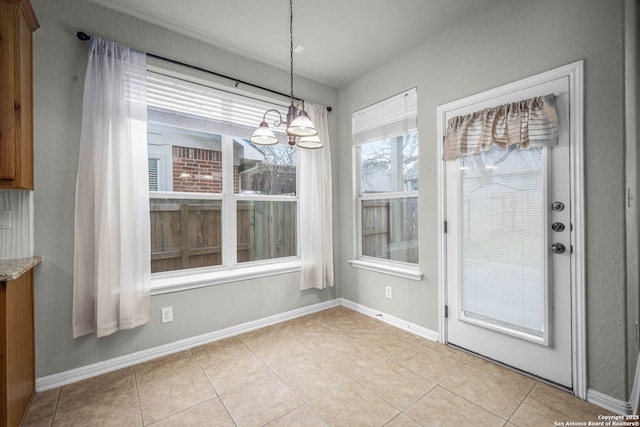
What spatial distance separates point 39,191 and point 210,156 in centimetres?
130

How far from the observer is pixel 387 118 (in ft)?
10.3

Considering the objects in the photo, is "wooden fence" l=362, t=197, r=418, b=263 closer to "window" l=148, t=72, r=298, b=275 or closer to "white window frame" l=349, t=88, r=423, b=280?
"white window frame" l=349, t=88, r=423, b=280

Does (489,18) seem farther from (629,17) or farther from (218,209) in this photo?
(218,209)

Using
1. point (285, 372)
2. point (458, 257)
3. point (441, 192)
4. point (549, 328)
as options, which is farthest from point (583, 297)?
point (285, 372)

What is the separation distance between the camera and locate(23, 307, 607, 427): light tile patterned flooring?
1.70 metres

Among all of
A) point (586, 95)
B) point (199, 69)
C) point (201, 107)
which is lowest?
point (586, 95)

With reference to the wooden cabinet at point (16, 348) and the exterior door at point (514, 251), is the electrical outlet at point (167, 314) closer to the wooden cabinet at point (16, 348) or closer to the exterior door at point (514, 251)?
the wooden cabinet at point (16, 348)

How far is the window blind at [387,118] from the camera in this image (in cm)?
290

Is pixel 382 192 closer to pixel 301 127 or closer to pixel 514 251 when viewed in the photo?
pixel 514 251

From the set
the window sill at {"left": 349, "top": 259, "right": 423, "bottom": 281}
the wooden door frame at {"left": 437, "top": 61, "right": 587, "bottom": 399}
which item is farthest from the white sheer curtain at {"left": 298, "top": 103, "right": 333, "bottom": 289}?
the wooden door frame at {"left": 437, "top": 61, "right": 587, "bottom": 399}

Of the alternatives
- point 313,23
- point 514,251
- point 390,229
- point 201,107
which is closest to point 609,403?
point 514,251

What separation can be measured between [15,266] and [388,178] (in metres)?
3.07

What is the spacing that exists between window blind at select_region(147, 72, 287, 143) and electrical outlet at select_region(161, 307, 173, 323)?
1645 millimetres

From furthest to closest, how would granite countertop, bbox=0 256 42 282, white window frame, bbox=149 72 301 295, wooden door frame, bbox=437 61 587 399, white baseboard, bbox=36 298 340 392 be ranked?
1. white window frame, bbox=149 72 301 295
2. white baseboard, bbox=36 298 340 392
3. wooden door frame, bbox=437 61 587 399
4. granite countertop, bbox=0 256 42 282
